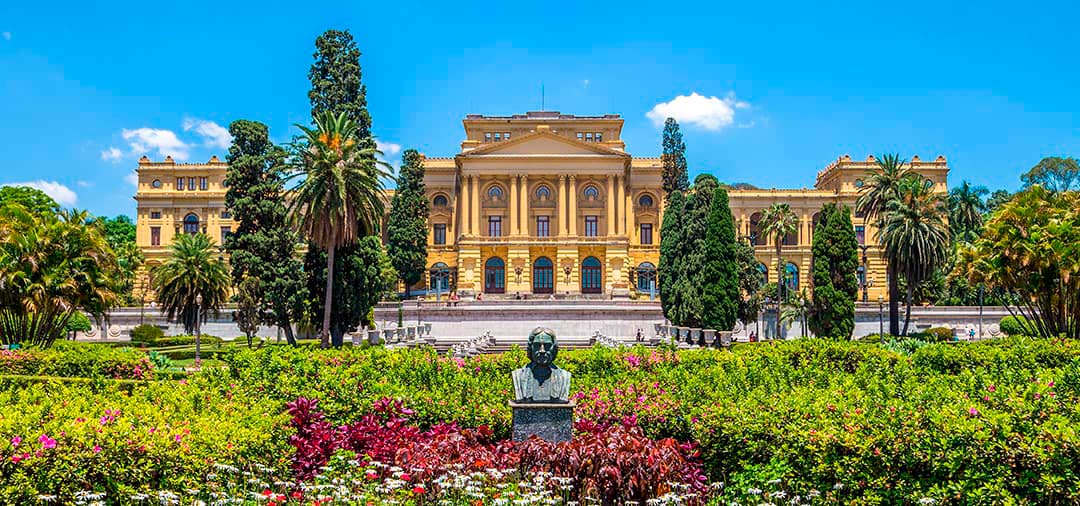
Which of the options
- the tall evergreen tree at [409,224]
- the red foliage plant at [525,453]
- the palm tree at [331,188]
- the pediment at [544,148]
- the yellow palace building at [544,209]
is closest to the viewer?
the red foliage plant at [525,453]

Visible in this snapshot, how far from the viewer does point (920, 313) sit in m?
48.5

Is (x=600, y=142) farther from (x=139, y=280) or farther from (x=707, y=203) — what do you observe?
(x=139, y=280)

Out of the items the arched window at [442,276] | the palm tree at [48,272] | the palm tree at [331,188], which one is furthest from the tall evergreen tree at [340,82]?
the arched window at [442,276]

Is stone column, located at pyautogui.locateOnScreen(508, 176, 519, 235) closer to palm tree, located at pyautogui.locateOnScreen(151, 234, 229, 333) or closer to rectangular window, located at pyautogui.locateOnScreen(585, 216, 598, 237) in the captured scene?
rectangular window, located at pyautogui.locateOnScreen(585, 216, 598, 237)

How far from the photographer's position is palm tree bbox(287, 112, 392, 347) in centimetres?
2964

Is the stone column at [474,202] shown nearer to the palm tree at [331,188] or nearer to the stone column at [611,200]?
the stone column at [611,200]

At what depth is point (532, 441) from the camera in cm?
997

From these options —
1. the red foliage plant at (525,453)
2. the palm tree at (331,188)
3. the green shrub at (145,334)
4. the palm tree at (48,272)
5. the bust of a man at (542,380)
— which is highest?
the palm tree at (331,188)

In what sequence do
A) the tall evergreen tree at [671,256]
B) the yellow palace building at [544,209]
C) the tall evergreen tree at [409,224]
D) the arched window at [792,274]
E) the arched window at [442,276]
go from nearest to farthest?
the tall evergreen tree at [671,256]
the tall evergreen tree at [409,224]
the yellow palace building at [544,209]
the arched window at [442,276]
the arched window at [792,274]

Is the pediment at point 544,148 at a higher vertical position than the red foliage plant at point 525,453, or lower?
higher

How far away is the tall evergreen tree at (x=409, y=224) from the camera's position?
57.9m

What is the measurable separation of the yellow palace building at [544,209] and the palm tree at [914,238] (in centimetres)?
2601

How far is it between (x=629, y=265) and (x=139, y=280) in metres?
41.4

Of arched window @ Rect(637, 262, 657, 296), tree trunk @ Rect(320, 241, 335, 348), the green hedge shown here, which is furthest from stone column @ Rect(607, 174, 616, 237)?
the green hedge
